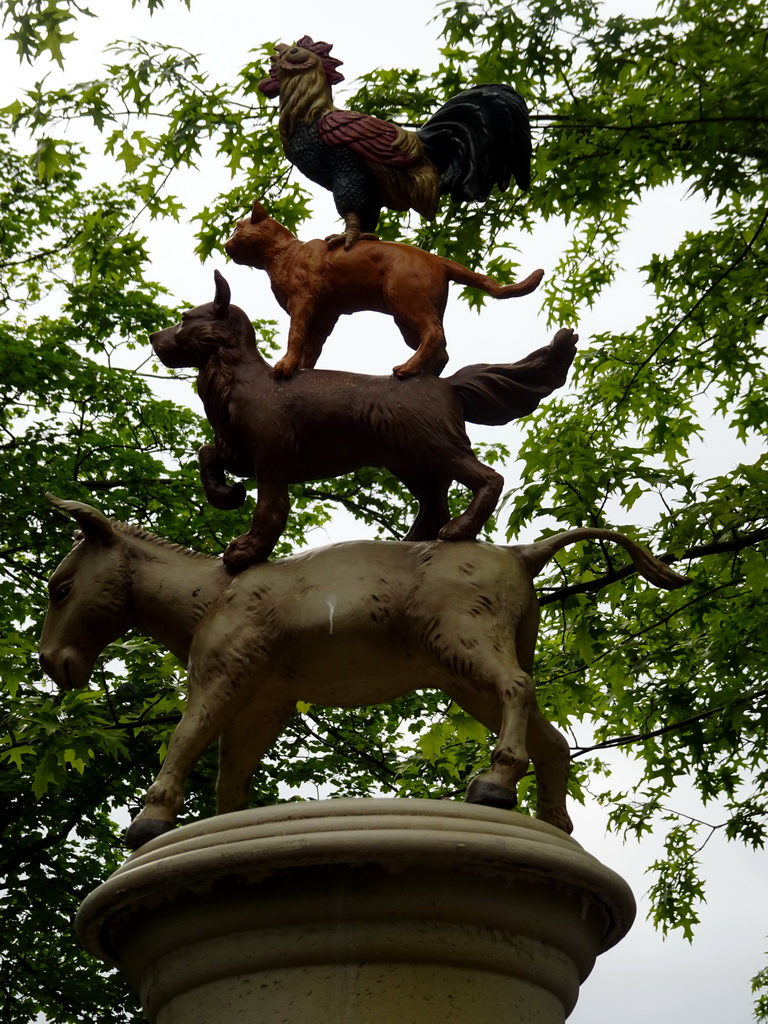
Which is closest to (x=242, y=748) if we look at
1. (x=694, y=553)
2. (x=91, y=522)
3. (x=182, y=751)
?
(x=182, y=751)

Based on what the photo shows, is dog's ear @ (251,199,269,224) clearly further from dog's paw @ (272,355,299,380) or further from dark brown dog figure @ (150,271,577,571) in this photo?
dog's paw @ (272,355,299,380)

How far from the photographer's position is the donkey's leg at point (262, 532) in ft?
10.9

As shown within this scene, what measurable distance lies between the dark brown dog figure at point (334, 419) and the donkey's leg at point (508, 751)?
0.44 m

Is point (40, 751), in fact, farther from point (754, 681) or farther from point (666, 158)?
point (666, 158)

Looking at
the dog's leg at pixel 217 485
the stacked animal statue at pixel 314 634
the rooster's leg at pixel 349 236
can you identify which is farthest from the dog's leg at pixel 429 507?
the rooster's leg at pixel 349 236

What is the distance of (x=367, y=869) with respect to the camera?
254 centimetres

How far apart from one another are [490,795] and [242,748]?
762 millimetres

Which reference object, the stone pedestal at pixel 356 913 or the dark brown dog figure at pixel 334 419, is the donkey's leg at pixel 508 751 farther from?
the dark brown dog figure at pixel 334 419

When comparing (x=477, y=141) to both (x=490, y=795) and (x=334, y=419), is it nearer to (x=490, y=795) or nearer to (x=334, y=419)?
(x=334, y=419)

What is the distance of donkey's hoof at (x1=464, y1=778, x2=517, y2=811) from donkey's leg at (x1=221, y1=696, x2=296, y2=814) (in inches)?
25.3

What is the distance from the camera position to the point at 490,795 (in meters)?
2.83

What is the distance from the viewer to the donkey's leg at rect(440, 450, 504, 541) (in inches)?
126

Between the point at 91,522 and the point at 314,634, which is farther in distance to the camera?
the point at 91,522

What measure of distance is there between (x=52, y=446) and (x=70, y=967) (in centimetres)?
393
